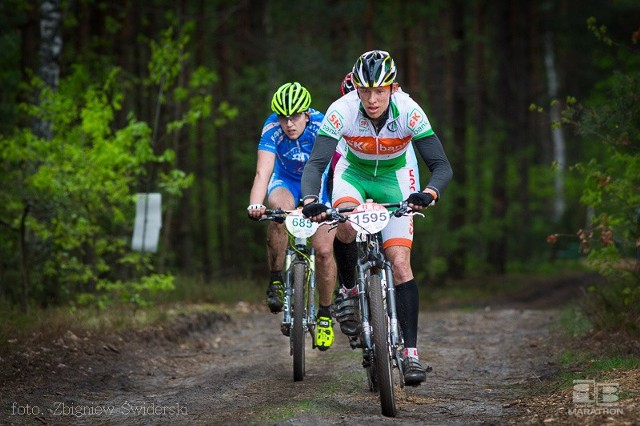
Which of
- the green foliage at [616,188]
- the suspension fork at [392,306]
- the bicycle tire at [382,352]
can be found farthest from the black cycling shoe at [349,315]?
the green foliage at [616,188]

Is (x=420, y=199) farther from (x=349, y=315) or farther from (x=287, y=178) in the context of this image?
(x=287, y=178)

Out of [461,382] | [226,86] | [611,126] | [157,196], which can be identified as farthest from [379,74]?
[226,86]

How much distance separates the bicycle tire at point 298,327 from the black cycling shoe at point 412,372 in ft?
4.98

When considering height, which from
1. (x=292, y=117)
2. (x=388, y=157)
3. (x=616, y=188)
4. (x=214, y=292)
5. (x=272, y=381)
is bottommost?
(x=272, y=381)

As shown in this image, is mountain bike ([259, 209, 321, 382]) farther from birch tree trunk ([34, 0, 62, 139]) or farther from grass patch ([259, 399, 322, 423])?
birch tree trunk ([34, 0, 62, 139])

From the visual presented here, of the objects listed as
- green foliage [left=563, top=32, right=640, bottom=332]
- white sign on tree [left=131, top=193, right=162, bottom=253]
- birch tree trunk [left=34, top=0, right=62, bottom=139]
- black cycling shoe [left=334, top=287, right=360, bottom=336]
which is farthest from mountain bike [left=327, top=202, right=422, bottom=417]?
birch tree trunk [left=34, top=0, right=62, bottom=139]

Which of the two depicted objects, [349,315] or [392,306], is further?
[349,315]

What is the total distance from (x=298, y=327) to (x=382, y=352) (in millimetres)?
1757

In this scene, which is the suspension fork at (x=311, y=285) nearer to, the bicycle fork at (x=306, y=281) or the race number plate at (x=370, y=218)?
the bicycle fork at (x=306, y=281)

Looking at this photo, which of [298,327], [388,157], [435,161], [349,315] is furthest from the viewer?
[298,327]

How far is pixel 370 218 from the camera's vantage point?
661 cm

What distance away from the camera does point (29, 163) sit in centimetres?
1285

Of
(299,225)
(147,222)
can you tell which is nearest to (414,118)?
(299,225)

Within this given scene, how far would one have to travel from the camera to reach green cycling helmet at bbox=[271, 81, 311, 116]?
8586 mm
